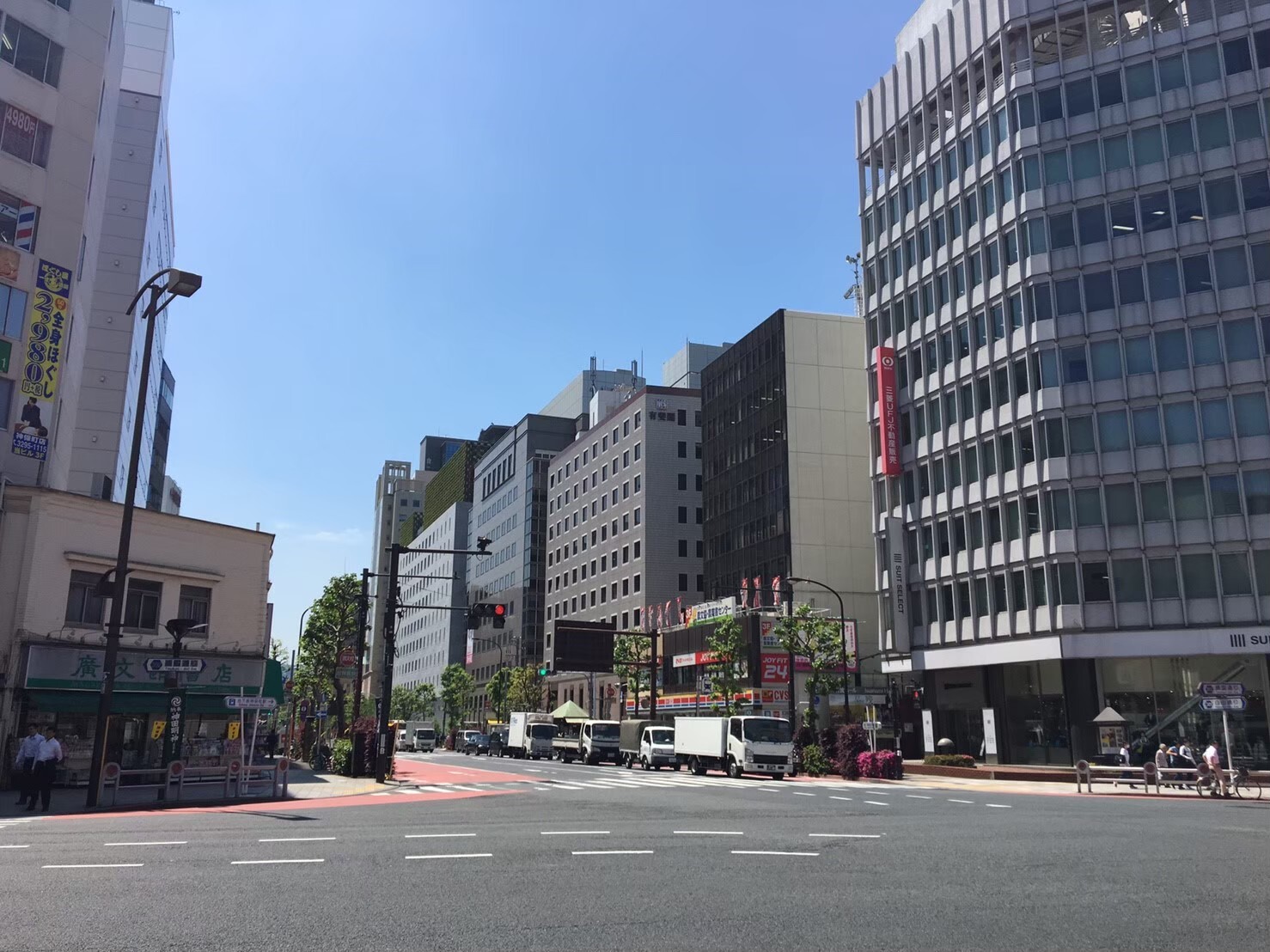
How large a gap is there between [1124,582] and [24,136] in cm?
5222

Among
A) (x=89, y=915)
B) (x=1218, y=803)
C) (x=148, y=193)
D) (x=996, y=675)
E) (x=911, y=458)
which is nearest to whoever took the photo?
(x=89, y=915)

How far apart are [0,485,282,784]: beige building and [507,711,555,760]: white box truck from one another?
31622mm

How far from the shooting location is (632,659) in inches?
3110

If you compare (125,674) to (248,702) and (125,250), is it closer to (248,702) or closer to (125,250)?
(248,702)

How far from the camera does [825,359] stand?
260 feet

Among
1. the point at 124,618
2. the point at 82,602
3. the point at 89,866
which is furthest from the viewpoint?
the point at 124,618

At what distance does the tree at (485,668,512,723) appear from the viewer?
110 metres

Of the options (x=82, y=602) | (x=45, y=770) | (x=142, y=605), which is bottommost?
(x=45, y=770)

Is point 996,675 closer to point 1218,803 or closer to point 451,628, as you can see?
point 1218,803

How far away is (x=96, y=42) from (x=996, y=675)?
5292 cm

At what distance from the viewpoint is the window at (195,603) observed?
1427 inches

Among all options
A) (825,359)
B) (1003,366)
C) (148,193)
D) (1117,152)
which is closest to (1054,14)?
(1117,152)

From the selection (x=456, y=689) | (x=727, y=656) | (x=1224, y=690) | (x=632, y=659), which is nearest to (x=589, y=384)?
(x=456, y=689)

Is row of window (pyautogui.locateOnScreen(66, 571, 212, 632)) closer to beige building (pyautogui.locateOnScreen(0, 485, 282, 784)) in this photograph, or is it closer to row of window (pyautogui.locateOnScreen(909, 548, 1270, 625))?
beige building (pyautogui.locateOnScreen(0, 485, 282, 784))
